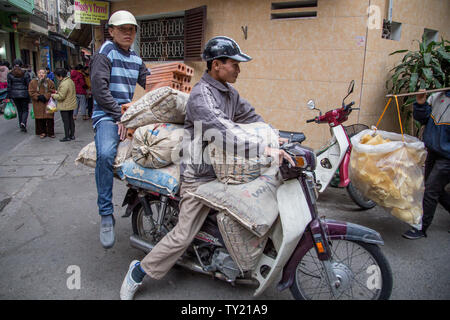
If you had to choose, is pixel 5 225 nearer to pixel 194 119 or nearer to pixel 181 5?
pixel 194 119

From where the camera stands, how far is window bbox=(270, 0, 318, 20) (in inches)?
238

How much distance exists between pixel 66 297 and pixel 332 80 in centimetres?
520

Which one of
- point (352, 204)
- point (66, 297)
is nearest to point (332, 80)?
point (352, 204)

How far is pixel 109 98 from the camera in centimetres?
308

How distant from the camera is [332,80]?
5914 mm

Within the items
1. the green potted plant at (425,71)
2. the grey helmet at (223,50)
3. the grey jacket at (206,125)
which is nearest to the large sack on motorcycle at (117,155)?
the grey jacket at (206,125)

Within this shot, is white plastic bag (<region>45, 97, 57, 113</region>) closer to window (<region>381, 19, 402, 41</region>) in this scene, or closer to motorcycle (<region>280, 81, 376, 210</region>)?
motorcycle (<region>280, 81, 376, 210</region>)

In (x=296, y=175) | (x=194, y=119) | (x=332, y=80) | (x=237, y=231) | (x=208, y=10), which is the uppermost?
(x=208, y=10)

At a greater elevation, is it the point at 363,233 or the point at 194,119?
the point at 194,119

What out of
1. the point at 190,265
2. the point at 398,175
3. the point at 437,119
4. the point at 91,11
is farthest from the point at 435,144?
the point at 91,11

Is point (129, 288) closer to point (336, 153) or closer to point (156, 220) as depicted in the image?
point (156, 220)

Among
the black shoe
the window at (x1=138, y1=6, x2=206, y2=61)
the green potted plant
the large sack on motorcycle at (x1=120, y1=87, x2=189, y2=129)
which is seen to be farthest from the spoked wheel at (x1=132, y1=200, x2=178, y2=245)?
the window at (x1=138, y1=6, x2=206, y2=61)

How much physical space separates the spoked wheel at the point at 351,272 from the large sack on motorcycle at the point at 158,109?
1.52m

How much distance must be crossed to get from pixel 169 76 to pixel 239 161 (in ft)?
4.96
